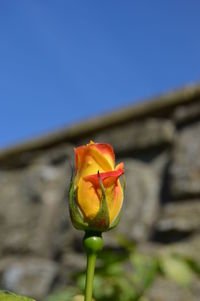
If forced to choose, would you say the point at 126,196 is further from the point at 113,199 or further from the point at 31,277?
the point at 113,199

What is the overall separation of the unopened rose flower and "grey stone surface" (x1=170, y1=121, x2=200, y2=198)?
1110mm

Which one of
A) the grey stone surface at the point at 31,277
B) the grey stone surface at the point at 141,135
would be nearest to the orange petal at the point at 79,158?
the grey stone surface at the point at 141,135

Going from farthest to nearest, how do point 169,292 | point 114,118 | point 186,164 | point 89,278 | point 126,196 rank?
point 114,118, point 126,196, point 186,164, point 169,292, point 89,278

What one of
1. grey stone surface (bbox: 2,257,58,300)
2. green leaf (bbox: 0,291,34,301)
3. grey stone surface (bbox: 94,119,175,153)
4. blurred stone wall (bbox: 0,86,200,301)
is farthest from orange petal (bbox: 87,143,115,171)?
grey stone surface (bbox: 2,257,58,300)

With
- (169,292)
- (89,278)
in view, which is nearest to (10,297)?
(89,278)

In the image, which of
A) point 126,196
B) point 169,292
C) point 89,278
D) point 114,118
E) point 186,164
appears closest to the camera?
point 89,278

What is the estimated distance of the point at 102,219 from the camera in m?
0.44

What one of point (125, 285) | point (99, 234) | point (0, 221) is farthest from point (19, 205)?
point (99, 234)

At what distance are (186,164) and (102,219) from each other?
1.20 meters

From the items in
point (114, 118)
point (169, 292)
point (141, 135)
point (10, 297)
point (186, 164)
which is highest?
point (114, 118)

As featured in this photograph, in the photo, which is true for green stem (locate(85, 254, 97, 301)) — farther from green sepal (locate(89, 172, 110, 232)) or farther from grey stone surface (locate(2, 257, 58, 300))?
grey stone surface (locate(2, 257, 58, 300))

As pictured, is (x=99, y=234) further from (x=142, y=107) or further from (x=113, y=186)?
(x=142, y=107)

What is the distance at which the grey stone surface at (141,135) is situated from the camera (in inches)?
68.4

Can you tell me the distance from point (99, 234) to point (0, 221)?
1756 mm
